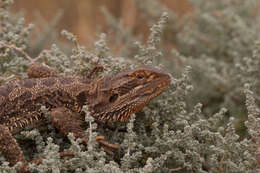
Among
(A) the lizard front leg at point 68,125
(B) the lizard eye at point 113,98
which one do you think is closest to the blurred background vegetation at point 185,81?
(A) the lizard front leg at point 68,125

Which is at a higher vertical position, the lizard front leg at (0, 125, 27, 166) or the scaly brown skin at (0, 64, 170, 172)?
the scaly brown skin at (0, 64, 170, 172)

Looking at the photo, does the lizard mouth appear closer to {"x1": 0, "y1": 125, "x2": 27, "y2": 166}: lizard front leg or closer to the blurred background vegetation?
the blurred background vegetation

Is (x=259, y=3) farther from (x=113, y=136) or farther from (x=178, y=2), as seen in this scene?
(x=113, y=136)

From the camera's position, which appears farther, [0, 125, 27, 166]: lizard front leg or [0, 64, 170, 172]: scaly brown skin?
[0, 64, 170, 172]: scaly brown skin

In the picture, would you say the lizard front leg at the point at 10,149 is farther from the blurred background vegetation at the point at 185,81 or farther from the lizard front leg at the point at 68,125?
the lizard front leg at the point at 68,125

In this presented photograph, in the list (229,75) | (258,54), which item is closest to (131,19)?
(229,75)

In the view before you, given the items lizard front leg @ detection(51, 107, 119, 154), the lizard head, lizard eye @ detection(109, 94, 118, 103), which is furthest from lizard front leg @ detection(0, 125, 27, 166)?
lizard eye @ detection(109, 94, 118, 103)
